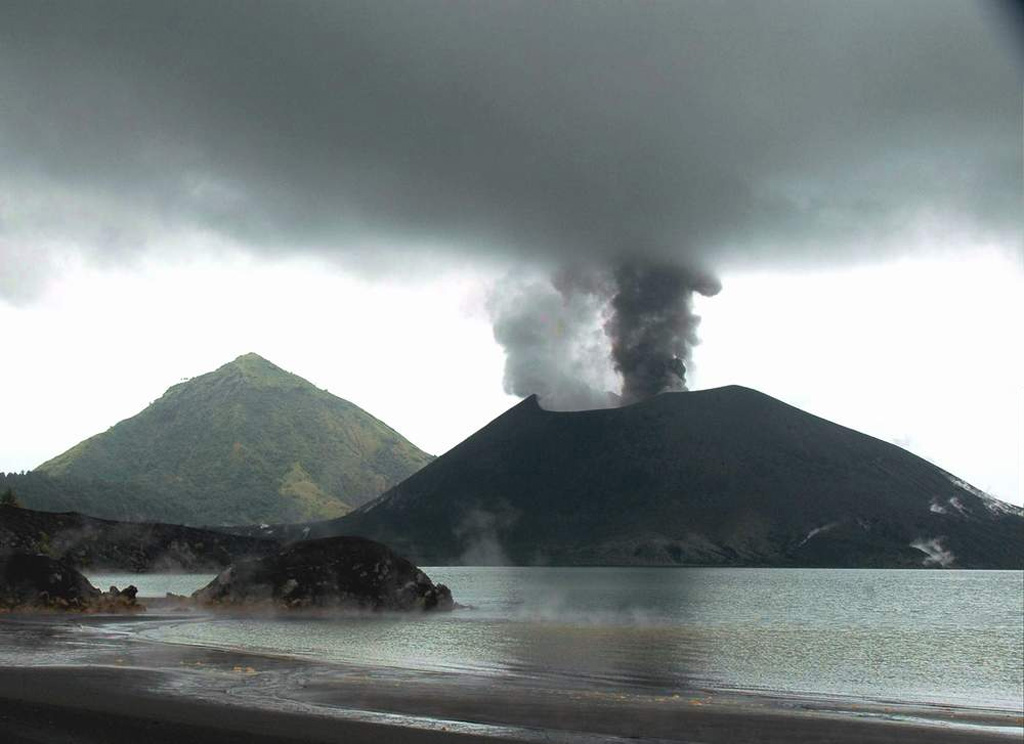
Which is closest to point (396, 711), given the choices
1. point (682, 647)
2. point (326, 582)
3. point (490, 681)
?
point (490, 681)

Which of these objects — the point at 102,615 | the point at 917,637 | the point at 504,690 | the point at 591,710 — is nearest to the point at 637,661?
the point at 504,690

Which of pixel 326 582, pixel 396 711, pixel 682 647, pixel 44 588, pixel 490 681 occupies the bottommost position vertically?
pixel 682 647

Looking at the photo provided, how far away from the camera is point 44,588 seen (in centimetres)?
7662

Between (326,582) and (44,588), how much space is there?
27802 mm

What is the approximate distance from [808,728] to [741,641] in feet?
137

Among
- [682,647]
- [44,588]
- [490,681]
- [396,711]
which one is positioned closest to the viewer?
[396,711]

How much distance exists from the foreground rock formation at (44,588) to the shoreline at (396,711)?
4290 centimetres

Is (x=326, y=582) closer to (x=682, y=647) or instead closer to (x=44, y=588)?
(x=44, y=588)

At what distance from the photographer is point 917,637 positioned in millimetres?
74875

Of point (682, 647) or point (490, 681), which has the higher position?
point (490, 681)

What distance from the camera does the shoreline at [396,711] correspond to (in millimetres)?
22109

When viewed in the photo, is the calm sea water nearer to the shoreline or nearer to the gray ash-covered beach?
the gray ash-covered beach

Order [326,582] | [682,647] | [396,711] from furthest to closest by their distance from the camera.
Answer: [326,582] < [682,647] < [396,711]

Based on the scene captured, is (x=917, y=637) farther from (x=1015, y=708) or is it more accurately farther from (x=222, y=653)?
(x=222, y=653)
